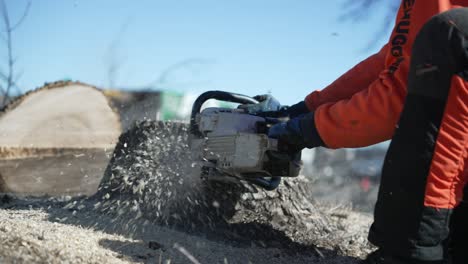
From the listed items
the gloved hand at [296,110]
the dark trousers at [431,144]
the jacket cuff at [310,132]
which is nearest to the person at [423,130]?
the dark trousers at [431,144]

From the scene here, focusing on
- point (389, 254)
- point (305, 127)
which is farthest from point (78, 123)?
point (389, 254)

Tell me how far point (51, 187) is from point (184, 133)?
5.90ft

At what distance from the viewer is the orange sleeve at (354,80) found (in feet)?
9.22

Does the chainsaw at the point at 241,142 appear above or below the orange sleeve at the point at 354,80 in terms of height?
below

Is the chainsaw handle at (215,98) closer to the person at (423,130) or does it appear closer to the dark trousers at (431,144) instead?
the person at (423,130)

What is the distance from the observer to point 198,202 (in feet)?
11.2

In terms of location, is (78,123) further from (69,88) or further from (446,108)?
(446,108)

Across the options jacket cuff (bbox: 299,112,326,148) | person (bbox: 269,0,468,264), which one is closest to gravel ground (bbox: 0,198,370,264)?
jacket cuff (bbox: 299,112,326,148)

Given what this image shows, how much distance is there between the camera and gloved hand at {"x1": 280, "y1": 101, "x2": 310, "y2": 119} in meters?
3.02

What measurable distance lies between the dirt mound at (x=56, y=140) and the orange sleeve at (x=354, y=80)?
2602mm

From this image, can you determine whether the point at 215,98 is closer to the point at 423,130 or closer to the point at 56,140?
the point at 423,130

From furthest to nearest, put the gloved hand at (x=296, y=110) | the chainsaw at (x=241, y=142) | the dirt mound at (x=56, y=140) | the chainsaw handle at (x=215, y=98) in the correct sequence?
1. the dirt mound at (x=56, y=140)
2. the chainsaw handle at (x=215, y=98)
3. the gloved hand at (x=296, y=110)
4. the chainsaw at (x=241, y=142)

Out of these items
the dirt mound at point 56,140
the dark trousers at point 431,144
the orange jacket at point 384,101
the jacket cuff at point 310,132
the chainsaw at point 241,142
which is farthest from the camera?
the dirt mound at point 56,140

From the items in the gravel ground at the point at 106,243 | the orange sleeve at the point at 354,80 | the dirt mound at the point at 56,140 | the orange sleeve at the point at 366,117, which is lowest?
the gravel ground at the point at 106,243
